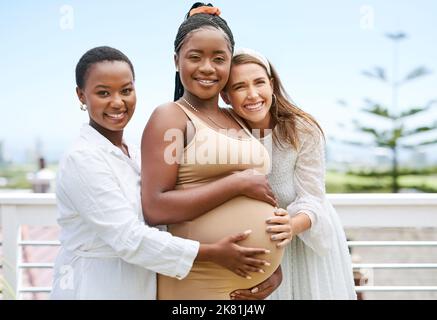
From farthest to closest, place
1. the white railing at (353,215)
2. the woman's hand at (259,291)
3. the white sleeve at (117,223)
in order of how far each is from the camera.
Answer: the white railing at (353,215) < the woman's hand at (259,291) < the white sleeve at (117,223)

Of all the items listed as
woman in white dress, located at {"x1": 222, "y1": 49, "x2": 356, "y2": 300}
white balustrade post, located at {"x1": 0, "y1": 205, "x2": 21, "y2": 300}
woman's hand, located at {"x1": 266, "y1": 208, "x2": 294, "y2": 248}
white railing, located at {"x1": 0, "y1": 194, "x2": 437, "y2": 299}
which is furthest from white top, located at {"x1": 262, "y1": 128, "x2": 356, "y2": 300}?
white balustrade post, located at {"x1": 0, "y1": 205, "x2": 21, "y2": 300}

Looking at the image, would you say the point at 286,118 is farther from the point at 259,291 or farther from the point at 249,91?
the point at 259,291

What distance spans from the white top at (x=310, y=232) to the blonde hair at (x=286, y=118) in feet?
0.05

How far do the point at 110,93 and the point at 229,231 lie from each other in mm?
398

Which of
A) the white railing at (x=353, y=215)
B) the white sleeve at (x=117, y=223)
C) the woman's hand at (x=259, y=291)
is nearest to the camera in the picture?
→ the white sleeve at (x=117, y=223)

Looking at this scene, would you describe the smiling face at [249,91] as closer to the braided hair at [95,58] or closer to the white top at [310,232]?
the white top at [310,232]

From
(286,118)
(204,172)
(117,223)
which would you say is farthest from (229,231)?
(286,118)

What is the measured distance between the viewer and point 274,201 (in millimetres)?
1196

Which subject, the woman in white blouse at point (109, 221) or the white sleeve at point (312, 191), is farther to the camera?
the white sleeve at point (312, 191)

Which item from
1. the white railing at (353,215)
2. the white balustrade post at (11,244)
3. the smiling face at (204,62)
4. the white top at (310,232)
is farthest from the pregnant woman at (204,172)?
the white balustrade post at (11,244)

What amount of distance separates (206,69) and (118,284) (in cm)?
51

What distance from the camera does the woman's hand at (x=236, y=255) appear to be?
1.11 m

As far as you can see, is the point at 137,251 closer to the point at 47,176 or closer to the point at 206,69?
the point at 206,69
